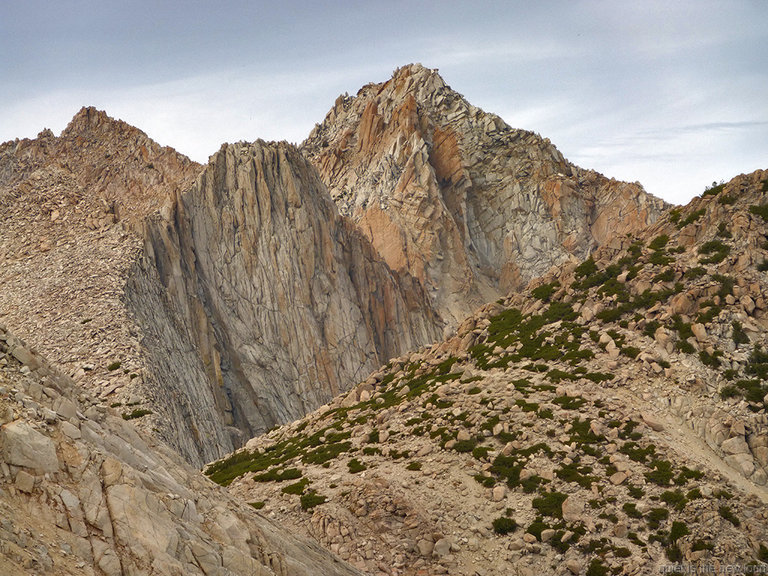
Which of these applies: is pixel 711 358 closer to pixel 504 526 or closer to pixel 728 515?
pixel 728 515

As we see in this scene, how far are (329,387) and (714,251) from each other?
54.2 metres

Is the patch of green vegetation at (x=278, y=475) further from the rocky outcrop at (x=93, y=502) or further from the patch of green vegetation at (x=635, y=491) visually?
the rocky outcrop at (x=93, y=502)

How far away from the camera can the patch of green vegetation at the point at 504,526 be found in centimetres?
2940

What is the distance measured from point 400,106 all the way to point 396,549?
104664 mm

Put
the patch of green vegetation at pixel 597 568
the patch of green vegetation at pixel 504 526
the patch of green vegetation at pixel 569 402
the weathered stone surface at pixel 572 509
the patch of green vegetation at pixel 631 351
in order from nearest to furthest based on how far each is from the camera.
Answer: the patch of green vegetation at pixel 597 568 < the weathered stone surface at pixel 572 509 < the patch of green vegetation at pixel 504 526 < the patch of green vegetation at pixel 569 402 < the patch of green vegetation at pixel 631 351

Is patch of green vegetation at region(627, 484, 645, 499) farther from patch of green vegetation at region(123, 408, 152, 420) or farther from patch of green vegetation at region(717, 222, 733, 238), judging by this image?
patch of green vegetation at region(123, 408, 152, 420)

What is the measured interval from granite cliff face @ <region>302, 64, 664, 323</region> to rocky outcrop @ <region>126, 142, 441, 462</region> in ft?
58.4

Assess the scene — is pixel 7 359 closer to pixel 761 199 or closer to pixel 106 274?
pixel 761 199

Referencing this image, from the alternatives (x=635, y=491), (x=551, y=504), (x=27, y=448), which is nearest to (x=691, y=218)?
(x=635, y=491)

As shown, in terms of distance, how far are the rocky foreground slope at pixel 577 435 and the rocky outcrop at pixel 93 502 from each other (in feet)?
35.9

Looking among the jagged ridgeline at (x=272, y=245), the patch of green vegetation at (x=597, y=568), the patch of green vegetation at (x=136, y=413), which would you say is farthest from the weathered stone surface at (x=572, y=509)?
the patch of green vegetation at (x=136, y=413)

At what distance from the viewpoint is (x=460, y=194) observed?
127188 millimetres

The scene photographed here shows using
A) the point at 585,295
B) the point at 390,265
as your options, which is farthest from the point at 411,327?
the point at 585,295

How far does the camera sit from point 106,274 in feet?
206
